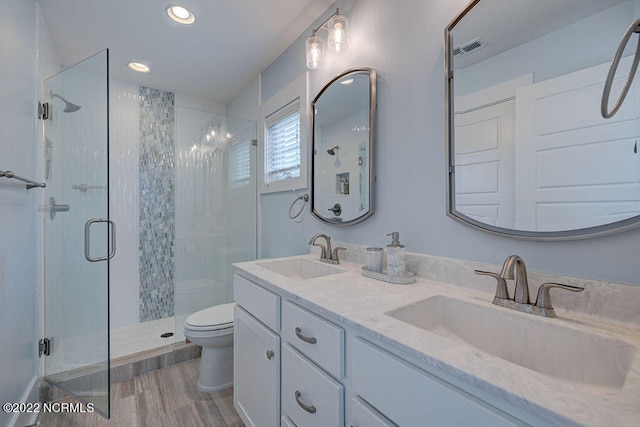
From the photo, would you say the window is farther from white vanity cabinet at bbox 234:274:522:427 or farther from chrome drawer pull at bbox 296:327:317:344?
chrome drawer pull at bbox 296:327:317:344

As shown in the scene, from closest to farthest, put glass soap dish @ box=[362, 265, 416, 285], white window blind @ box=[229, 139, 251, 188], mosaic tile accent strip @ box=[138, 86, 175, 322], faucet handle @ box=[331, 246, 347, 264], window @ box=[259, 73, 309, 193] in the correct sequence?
glass soap dish @ box=[362, 265, 416, 285], faucet handle @ box=[331, 246, 347, 264], window @ box=[259, 73, 309, 193], white window blind @ box=[229, 139, 251, 188], mosaic tile accent strip @ box=[138, 86, 175, 322]

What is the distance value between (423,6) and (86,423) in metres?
2.72

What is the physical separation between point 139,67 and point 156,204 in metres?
1.26

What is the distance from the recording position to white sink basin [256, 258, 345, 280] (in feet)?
5.08

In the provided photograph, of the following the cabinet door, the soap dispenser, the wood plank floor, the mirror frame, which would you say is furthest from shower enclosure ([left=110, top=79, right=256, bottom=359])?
the mirror frame

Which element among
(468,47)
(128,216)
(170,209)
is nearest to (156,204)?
(170,209)

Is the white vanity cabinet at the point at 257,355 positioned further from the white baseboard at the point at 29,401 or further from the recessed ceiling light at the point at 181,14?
the recessed ceiling light at the point at 181,14

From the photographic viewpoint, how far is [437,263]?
1145 millimetres

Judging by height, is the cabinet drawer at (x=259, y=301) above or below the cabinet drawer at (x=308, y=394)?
above

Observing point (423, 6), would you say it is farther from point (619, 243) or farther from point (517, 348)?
point (517, 348)

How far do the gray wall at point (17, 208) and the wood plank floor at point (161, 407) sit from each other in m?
0.35

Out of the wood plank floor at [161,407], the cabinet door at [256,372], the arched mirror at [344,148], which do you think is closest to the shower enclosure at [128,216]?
the wood plank floor at [161,407]

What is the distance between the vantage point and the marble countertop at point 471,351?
16.5 inches

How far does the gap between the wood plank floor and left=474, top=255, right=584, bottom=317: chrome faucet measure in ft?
5.04
